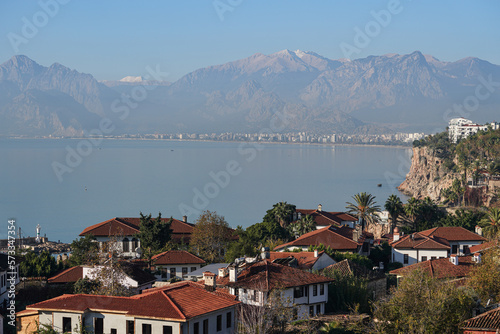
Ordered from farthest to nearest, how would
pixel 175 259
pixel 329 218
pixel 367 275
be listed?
1. pixel 329 218
2. pixel 175 259
3. pixel 367 275

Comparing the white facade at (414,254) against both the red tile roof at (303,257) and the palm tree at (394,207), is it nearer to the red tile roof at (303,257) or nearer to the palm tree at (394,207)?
the red tile roof at (303,257)

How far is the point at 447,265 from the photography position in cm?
3538

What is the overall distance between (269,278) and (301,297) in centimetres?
172

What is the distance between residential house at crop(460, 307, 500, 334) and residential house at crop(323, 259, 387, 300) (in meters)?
10.3

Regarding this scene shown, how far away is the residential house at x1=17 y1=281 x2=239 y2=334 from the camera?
1933cm

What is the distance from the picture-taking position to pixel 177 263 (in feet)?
125

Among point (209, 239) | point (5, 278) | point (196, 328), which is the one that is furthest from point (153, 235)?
point (196, 328)

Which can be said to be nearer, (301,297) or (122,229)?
(301,297)

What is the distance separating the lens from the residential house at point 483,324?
20125 mm

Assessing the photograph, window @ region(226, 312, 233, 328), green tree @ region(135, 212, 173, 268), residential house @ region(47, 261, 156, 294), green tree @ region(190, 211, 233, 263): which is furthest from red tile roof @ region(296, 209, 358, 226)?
window @ region(226, 312, 233, 328)

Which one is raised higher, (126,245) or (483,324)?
(126,245)

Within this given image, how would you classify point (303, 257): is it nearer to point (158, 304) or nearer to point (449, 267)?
point (449, 267)

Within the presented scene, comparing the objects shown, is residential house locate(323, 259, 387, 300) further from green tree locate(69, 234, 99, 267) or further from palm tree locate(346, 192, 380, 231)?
palm tree locate(346, 192, 380, 231)

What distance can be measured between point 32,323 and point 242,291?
8.55 m
